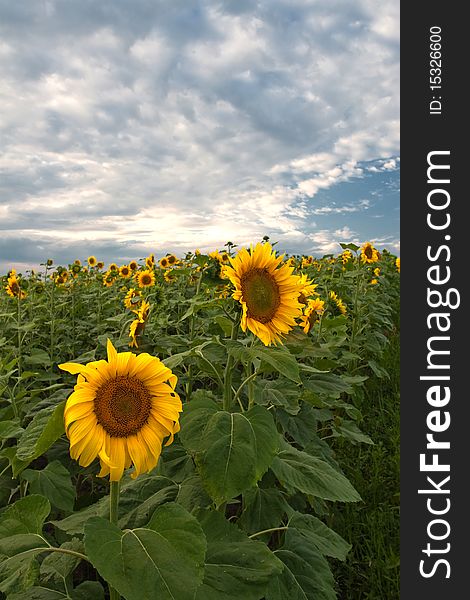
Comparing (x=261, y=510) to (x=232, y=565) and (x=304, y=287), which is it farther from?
(x=304, y=287)

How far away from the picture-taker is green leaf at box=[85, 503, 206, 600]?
141cm

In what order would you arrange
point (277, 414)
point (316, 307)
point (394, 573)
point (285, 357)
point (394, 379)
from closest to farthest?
point (285, 357), point (277, 414), point (394, 573), point (316, 307), point (394, 379)

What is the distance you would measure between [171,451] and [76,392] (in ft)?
2.94

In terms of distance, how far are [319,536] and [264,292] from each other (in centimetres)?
100

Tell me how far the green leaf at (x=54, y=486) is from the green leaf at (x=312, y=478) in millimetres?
987

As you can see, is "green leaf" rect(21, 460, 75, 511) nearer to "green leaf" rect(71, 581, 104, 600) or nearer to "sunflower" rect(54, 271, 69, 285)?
"green leaf" rect(71, 581, 104, 600)

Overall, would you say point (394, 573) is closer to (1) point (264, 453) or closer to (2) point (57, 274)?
(1) point (264, 453)

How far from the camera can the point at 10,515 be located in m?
1.80

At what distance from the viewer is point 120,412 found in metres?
1.71

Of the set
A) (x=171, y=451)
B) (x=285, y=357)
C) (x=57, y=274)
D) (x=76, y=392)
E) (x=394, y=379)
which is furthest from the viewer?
(x=57, y=274)

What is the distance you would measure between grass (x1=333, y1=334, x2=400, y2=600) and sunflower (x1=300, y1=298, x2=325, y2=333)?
1.11 metres

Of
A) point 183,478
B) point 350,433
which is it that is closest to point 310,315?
point 350,433

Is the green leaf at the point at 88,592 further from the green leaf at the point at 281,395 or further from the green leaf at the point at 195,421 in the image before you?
the green leaf at the point at 281,395

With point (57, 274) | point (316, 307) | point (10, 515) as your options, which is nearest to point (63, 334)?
point (57, 274)
